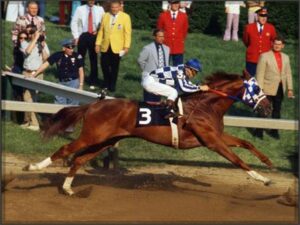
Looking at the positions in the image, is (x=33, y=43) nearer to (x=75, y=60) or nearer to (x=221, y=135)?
(x=75, y=60)

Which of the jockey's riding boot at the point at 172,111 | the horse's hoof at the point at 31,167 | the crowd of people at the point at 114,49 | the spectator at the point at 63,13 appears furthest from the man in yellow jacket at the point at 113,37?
the spectator at the point at 63,13

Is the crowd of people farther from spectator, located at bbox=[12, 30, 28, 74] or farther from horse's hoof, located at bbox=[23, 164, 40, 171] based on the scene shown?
horse's hoof, located at bbox=[23, 164, 40, 171]

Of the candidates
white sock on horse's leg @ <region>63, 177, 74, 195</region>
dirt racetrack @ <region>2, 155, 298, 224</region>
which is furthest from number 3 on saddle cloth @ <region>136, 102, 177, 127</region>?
white sock on horse's leg @ <region>63, 177, 74, 195</region>

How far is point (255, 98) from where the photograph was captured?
10945 millimetres

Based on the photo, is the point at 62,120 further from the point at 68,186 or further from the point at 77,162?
the point at 68,186

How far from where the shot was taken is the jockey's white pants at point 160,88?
10.8 metres

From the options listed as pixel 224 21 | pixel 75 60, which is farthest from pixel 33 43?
pixel 224 21

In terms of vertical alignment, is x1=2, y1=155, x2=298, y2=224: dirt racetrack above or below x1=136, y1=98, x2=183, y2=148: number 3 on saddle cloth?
below

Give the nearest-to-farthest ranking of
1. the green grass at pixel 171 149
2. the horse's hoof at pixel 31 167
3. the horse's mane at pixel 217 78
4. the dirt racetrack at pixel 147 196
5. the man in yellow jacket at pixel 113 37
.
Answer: the dirt racetrack at pixel 147 196 → the horse's hoof at pixel 31 167 → the horse's mane at pixel 217 78 → the green grass at pixel 171 149 → the man in yellow jacket at pixel 113 37

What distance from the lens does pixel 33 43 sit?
45.0 feet

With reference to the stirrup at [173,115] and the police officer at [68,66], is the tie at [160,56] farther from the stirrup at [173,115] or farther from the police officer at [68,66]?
the stirrup at [173,115]

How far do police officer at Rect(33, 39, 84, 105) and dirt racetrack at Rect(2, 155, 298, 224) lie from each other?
1.63m

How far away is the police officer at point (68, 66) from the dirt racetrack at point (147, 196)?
163cm

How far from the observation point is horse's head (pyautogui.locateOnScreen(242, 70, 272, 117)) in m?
10.9
